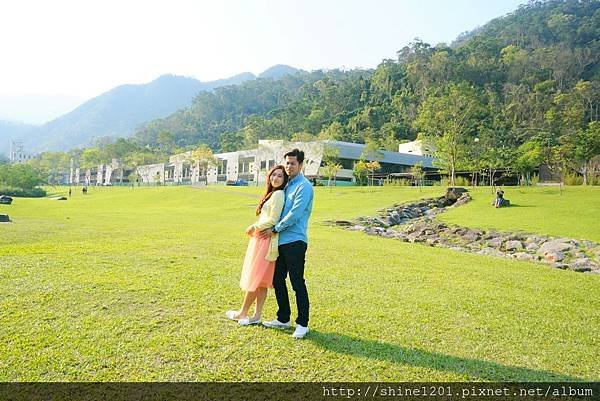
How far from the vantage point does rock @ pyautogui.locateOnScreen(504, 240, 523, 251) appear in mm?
15328

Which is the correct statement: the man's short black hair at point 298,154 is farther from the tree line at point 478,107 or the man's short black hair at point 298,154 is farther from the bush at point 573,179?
the bush at point 573,179

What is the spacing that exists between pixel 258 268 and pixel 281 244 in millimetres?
378

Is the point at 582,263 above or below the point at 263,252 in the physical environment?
below

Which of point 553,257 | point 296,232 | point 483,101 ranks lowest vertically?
point 553,257

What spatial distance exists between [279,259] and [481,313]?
2998 mm

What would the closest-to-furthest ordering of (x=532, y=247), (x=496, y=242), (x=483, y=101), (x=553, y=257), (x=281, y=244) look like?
(x=281, y=244)
(x=553, y=257)
(x=532, y=247)
(x=496, y=242)
(x=483, y=101)

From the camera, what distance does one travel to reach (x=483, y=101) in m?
75.1

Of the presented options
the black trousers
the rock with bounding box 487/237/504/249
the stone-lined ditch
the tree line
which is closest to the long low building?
the tree line

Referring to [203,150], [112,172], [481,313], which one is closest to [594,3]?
[203,150]

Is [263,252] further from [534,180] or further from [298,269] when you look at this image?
[534,180]

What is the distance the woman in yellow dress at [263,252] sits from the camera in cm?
446

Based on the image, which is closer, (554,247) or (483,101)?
(554,247)

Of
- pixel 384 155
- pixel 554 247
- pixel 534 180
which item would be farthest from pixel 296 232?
pixel 384 155

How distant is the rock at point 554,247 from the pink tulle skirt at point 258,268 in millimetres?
12912
